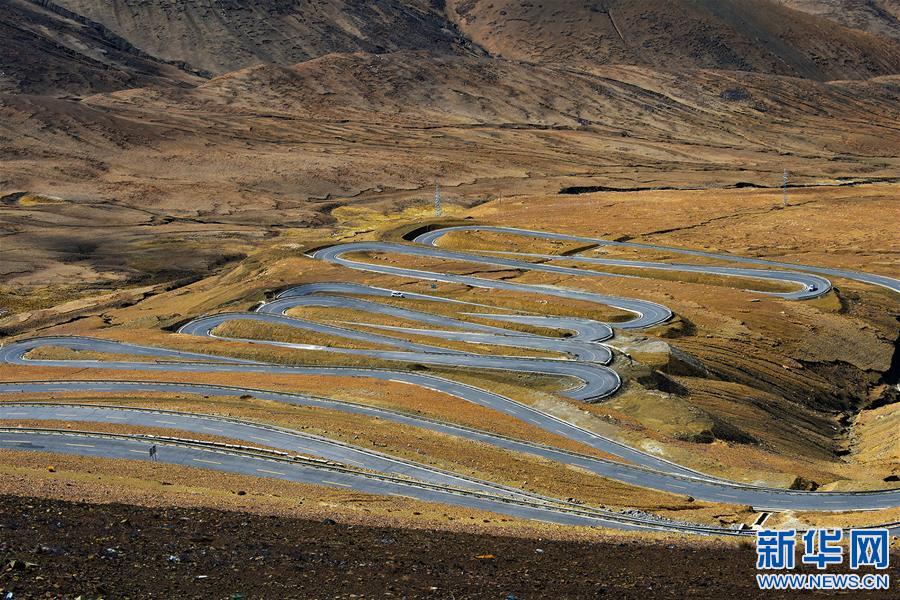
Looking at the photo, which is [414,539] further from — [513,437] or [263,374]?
[263,374]

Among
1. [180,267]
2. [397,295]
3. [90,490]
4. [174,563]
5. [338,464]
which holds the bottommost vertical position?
[180,267]

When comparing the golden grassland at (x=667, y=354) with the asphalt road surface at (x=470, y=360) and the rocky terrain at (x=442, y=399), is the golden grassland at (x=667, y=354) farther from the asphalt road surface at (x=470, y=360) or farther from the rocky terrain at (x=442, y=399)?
the asphalt road surface at (x=470, y=360)

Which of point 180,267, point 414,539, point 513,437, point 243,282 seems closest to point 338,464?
point 513,437

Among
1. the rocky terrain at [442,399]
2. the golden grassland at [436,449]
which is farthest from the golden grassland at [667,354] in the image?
the rocky terrain at [442,399]

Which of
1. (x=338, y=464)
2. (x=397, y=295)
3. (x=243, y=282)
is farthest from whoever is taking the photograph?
(x=243, y=282)

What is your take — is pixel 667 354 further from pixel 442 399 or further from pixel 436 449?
pixel 436 449

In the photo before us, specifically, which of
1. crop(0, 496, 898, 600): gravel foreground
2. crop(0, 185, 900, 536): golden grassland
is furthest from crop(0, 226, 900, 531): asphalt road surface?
crop(0, 496, 898, 600): gravel foreground

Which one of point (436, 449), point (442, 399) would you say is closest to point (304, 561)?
point (436, 449)

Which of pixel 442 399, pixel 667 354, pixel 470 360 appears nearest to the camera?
pixel 442 399
